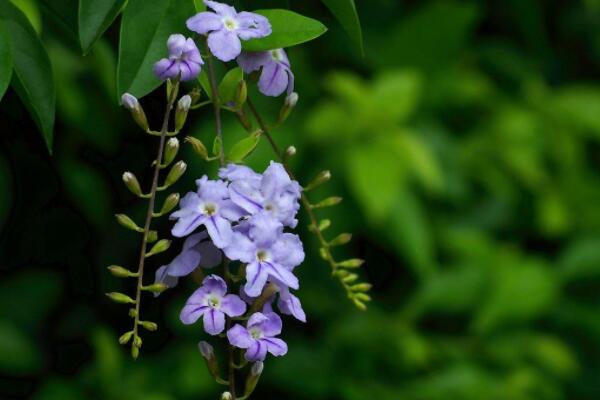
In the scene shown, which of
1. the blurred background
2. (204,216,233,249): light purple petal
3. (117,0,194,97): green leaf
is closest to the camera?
(204,216,233,249): light purple petal

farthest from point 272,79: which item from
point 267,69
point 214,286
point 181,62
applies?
point 214,286

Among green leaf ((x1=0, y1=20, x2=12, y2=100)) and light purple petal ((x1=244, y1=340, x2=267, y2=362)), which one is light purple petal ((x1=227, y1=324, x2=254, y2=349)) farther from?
green leaf ((x1=0, y1=20, x2=12, y2=100))

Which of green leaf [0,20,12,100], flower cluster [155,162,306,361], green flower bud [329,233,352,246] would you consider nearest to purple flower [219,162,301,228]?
flower cluster [155,162,306,361]

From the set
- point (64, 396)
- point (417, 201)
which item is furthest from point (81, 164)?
point (417, 201)

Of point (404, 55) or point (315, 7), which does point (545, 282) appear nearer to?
point (404, 55)

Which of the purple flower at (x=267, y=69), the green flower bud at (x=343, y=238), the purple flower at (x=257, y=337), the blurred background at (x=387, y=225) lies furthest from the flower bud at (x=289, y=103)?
the blurred background at (x=387, y=225)

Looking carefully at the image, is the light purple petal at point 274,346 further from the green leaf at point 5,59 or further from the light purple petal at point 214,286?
the green leaf at point 5,59
